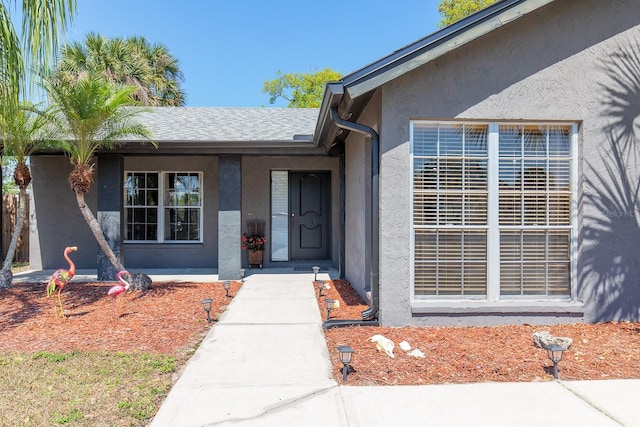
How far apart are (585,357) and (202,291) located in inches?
227

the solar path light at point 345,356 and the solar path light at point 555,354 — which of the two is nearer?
the solar path light at point 345,356

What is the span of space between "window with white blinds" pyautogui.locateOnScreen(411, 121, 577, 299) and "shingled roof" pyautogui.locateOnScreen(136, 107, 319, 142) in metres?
3.39

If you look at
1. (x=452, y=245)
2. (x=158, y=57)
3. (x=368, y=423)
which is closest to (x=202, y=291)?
(x=452, y=245)

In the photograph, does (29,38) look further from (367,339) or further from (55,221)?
(55,221)

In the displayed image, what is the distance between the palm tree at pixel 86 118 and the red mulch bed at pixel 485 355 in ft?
16.1

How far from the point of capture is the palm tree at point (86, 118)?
6031 mm

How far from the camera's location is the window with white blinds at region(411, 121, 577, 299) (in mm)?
5000

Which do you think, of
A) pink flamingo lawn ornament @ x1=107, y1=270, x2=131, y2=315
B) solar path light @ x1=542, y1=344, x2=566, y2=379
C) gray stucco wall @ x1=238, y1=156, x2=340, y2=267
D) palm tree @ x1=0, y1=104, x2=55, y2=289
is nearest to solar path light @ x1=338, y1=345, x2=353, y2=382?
solar path light @ x1=542, y1=344, x2=566, y2=379

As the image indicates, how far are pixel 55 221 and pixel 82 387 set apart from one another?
771cm

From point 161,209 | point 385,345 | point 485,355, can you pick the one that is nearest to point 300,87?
point 161,209

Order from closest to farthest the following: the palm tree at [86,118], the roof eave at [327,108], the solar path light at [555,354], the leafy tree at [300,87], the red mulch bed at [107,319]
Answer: the solar path light at [555,354] < the red mulch bed at [107,319] < the roof eave at [327,108] < the palm tree at [86,118] < the leafy tree at [300,87]

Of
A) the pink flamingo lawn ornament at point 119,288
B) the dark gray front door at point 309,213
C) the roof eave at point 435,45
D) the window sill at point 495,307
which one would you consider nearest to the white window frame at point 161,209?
the dark gray front door at point 309,213

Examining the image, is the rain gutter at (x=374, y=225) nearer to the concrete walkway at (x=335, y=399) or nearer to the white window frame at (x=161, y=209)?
the concrete walkway at (x=335, y=399)

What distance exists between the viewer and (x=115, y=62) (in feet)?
54.5
